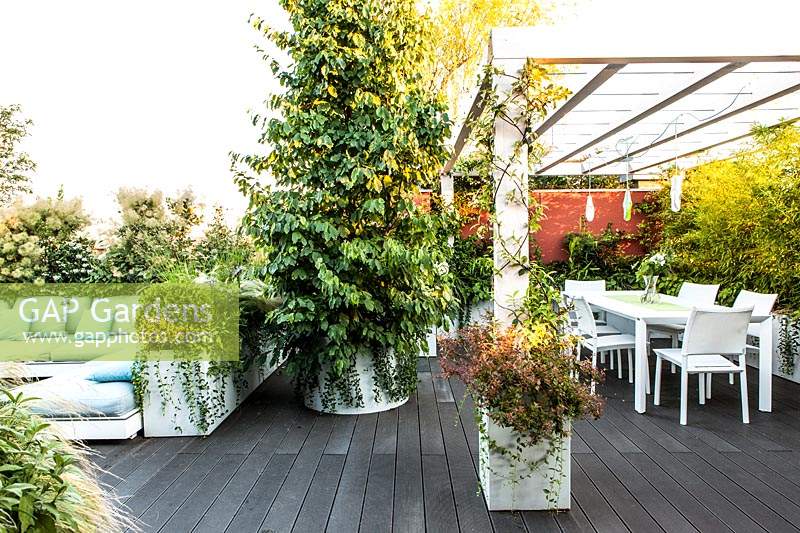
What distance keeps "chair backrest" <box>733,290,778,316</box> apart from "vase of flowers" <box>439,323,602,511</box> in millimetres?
2574

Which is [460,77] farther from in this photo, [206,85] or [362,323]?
[362,323]

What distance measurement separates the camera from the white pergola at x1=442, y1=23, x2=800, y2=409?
9.72 feet

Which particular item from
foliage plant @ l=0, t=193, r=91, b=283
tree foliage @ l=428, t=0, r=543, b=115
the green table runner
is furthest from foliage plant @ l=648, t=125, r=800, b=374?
foliage plant @ l=0, t=193, r=91, b=283

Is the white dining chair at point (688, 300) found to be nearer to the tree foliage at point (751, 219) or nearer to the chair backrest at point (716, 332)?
the tree foliage at point (751, 219)

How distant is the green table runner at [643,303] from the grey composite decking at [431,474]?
0.78m

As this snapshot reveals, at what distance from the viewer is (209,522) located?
264 cm

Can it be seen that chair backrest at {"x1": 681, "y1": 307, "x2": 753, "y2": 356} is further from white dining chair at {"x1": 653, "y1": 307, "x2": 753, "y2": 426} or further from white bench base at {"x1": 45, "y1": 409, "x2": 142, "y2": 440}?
white bench base at {"x1": 45, "y1": 409, "x2": 142, "y2": 440}

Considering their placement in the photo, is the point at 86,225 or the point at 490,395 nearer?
the point at 490,395

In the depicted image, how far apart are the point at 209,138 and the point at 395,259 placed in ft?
28.3

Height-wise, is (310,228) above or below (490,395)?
above

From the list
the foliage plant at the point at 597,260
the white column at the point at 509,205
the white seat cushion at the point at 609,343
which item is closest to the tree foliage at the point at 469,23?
the foliage plant at the point at 597,260

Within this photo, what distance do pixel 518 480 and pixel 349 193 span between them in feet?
7.77

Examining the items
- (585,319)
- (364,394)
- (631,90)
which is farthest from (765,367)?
(364,394)

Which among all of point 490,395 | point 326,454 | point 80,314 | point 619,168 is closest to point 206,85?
point 80,314
